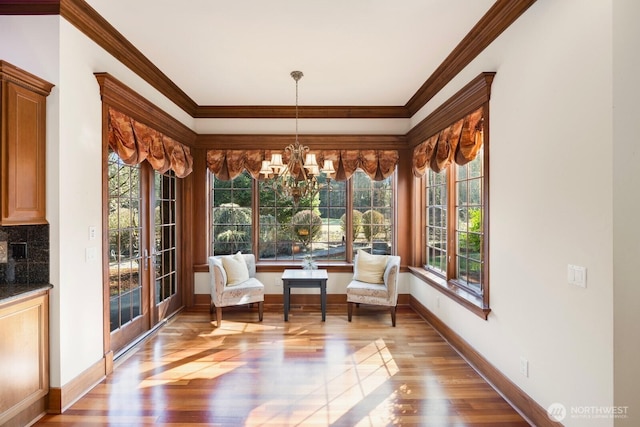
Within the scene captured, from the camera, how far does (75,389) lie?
2.66 meters

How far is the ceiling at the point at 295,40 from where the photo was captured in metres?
2.64

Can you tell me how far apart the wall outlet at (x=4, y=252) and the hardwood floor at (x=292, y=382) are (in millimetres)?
1177

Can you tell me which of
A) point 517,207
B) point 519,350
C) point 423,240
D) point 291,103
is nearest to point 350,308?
point 423,240

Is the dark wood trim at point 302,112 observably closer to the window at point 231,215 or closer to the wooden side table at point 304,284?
the window at point 231,215

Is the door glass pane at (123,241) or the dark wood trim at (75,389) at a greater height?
the door glass pane at (123,241)

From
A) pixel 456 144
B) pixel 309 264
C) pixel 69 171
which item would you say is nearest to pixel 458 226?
pixel 456 144

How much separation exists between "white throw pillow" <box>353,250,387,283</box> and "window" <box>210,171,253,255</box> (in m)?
1.72

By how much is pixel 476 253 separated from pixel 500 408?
1.44m

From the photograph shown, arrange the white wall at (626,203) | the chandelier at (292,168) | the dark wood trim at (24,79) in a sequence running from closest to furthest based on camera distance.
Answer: the white wall at (626,203) < the dark wood trim at (24,79) < the chandelier at (292,168)

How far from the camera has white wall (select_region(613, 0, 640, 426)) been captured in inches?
68.0

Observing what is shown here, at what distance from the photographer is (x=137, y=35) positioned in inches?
121

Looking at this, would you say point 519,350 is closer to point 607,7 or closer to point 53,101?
point 607,7

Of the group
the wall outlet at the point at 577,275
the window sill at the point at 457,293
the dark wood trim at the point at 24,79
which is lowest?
the window sill at the point at 457,293

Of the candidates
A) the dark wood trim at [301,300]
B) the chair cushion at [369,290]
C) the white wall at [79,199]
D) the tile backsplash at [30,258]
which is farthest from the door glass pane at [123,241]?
the chair cushion at [369,290]
